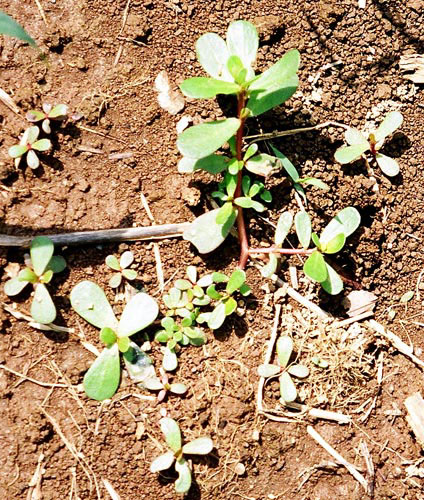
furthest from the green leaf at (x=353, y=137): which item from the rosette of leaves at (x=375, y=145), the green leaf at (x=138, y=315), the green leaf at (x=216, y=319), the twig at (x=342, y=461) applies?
the twig at (x=342, y=461)

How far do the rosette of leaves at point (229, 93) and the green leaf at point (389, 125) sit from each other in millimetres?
321

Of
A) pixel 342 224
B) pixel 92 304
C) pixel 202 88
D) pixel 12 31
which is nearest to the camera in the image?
pixel 12 31

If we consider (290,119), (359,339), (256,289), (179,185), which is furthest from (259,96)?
(359,339)

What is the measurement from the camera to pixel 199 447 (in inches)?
63.5

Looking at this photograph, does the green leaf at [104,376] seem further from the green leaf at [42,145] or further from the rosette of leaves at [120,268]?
the green leaf at [42,145]

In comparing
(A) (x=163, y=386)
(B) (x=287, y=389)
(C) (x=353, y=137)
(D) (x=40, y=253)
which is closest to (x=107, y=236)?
(D) (x=40, y=253)

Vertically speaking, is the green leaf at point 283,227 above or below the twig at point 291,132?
below

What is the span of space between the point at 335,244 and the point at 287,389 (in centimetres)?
43

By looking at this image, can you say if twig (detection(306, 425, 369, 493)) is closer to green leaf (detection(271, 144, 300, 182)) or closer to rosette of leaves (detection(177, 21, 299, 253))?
rosette of leaves (detection(177, 21, 299, 253))

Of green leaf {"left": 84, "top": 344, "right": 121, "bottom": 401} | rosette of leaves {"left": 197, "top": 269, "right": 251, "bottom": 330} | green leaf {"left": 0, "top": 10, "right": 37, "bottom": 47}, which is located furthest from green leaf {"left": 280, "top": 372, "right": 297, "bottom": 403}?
green leaf {"left": 0, "top": 10, "right": 37, "bottom": 47}

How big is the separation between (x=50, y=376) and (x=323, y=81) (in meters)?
1.16

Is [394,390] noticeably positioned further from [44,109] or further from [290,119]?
[44,109]

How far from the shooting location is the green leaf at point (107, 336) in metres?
1.59

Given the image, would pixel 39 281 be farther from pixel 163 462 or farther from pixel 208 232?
pixel 163 462
